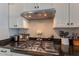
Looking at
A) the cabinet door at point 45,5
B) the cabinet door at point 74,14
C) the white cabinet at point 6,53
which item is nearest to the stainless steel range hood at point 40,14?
the cabinet door at point 45,5

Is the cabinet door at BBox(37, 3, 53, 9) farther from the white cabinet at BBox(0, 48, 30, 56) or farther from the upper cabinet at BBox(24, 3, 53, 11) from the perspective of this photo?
the white cabinet at BBox(0, 48, 30, 56)

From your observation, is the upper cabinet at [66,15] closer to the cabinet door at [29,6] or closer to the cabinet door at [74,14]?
the cabinet door at [74,14]

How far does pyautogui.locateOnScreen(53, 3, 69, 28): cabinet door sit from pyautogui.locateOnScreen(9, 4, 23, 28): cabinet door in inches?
15.1

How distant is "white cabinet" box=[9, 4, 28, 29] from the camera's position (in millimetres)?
1786

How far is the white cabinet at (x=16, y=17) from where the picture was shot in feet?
5.86

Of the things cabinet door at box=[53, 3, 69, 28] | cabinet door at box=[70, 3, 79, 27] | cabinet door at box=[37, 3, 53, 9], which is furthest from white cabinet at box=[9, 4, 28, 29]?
cabinet door at box=[70, 3, 79, 27]

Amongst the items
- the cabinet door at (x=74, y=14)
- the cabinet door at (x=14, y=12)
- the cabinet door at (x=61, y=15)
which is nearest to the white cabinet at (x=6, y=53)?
the cabinet door at (x=14, y=12)

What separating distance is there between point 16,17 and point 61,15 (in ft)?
1.61

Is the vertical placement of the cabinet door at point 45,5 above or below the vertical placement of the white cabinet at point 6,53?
above

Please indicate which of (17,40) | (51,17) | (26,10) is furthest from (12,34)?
(51,17)

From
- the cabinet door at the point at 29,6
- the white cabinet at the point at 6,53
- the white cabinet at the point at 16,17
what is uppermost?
the cabinet door at the point at 29,6

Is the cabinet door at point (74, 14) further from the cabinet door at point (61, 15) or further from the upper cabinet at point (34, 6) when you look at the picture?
the upper cabinet at point (34, 6)

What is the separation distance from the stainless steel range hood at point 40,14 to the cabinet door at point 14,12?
0.21 feet

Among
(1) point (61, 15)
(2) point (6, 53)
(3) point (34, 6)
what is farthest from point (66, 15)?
(2) point (6, 53)
